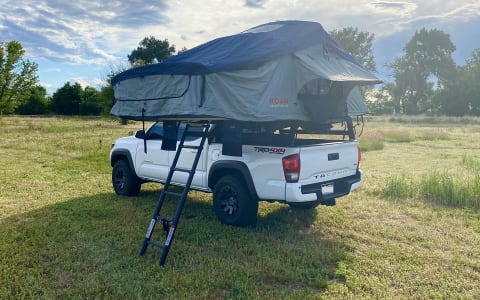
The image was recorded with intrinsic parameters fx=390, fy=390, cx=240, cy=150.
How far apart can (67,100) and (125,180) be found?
54.6m

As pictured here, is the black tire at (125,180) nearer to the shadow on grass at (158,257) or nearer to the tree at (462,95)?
the shadow on grass at (158,257)

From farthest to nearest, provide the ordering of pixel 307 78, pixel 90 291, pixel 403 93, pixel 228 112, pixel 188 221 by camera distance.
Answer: pixel 403 93 < pixel 188 221 < pixel 307 78 < pixel 228 112 < pixel 90 291

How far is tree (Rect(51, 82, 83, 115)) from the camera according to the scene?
56.8 metres

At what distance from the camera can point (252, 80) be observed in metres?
4.92

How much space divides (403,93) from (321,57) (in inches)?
2575

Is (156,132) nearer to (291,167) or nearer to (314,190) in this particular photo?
(291,167)

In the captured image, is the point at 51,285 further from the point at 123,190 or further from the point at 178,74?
the point at 123,190

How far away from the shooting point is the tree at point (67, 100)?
56781mm

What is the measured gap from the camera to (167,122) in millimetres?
5918

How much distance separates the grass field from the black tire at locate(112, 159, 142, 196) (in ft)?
0.68

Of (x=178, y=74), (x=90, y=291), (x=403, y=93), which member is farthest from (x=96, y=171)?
(x=403, y=93)

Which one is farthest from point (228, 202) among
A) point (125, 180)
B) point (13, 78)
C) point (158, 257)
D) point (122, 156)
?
point (13, 78)

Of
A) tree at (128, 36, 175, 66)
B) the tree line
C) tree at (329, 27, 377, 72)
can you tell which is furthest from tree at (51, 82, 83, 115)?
tree at (329, 27, 377, 72)

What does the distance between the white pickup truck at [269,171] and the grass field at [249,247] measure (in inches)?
19.0
